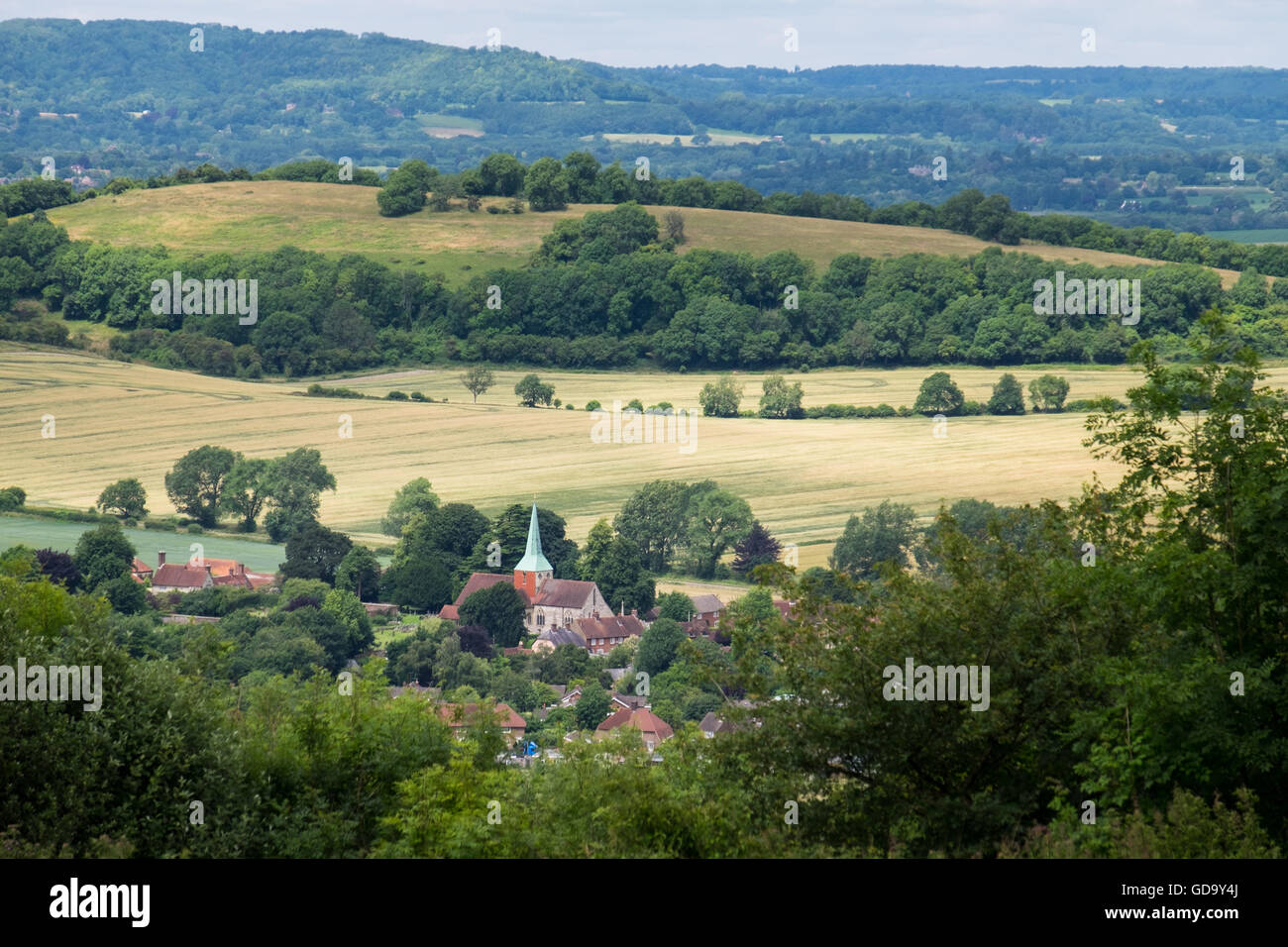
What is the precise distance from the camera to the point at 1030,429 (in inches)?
3479

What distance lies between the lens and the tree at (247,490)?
81.4m

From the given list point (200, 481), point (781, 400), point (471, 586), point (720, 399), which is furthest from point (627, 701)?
point (720, 399)

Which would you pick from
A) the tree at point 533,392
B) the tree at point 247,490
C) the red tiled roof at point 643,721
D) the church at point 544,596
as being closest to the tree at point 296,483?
the tree at point 247,490

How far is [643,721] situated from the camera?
42.8 meters

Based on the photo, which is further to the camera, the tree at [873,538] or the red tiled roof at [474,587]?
the red tiled roof at [474,587]

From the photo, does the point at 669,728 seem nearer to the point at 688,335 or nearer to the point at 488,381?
the point at 488,381

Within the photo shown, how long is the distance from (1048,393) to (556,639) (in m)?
45.6

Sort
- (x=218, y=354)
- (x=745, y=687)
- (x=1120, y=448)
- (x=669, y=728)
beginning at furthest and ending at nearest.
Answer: (x=218, y=354)
(x=669, y=728)
(x=745, y=687)
(x=1120, y=448)

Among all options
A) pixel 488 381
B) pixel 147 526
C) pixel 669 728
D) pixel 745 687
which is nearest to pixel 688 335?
pixel 488 381

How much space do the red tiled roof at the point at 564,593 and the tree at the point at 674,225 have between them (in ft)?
228

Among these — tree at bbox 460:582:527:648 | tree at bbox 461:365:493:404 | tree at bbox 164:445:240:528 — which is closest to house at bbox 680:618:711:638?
tree at bbox 460:582:527:648

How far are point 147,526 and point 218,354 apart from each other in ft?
122

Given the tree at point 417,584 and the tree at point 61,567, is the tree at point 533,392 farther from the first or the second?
the tree at point 61,567

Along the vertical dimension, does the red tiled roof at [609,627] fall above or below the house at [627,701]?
below
